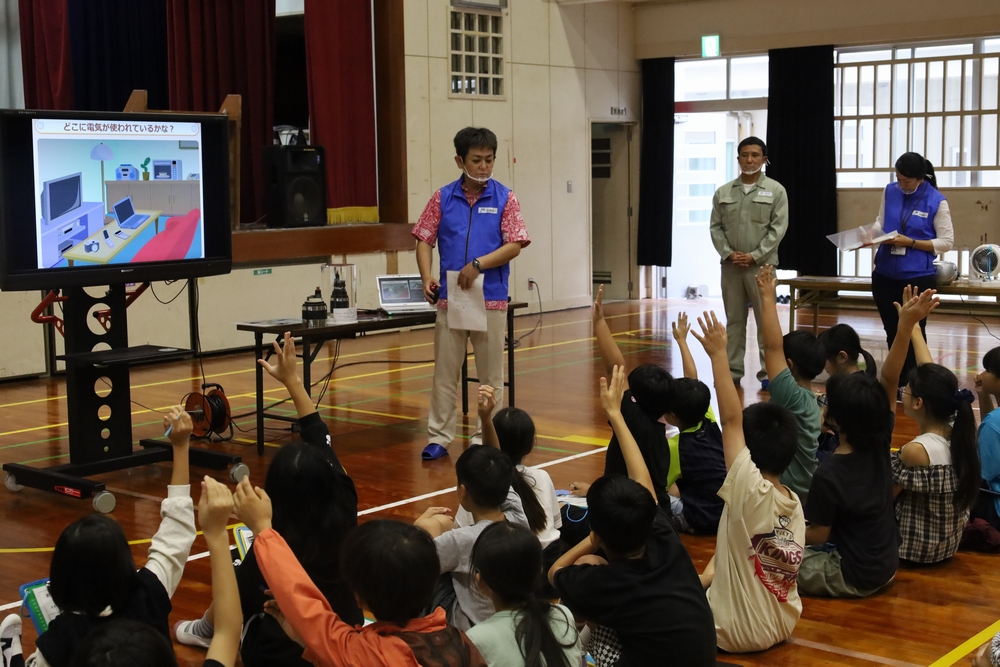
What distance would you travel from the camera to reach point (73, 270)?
492cm

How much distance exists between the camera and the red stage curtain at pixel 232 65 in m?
10.0

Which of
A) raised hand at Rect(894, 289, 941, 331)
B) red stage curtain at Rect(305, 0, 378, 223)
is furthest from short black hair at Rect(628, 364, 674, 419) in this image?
red stage curtain at Rect(305, 0, 378, 223)

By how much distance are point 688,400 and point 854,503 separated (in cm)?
64

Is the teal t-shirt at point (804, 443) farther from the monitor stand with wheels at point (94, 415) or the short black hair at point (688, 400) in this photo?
the monitor stand with wheels at point (94, 415)

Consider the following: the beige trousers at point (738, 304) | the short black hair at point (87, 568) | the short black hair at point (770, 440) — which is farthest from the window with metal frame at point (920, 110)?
the short black hair at point (87, 568)

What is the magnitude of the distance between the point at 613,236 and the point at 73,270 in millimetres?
9216

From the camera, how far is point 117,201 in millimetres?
5078

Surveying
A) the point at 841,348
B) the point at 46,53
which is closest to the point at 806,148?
the point at 46,53

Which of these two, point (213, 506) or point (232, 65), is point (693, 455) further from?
point (232, 65)

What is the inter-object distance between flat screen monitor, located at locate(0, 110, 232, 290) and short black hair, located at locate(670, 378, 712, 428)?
2574 mm

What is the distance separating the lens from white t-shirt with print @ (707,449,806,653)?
3.08 metres

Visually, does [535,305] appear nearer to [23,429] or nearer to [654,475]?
[23,429]

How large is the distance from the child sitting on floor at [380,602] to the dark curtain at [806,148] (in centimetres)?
1024

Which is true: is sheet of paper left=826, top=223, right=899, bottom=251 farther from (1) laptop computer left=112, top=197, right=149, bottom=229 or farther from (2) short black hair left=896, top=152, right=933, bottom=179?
(1) laptop computer left=112, top=197, right=149, bottom=229
